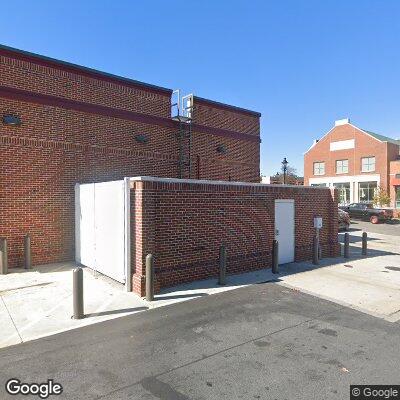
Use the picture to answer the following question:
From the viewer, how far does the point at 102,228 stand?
33.0ft

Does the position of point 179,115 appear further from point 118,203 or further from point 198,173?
point 118,203

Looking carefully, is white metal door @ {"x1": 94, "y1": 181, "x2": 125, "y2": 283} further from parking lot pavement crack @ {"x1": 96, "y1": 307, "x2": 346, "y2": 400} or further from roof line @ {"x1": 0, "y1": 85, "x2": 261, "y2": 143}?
parking lot pavement crack @ {"x1": 96, "y1": 307, "x2": 346, "y2": 400}

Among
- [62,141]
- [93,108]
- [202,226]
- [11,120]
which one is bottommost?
[202,226]

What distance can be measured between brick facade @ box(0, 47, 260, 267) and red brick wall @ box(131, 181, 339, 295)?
4671 mm

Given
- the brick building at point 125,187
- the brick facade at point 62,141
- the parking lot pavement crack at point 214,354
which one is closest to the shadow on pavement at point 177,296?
the brick building at point 125,187

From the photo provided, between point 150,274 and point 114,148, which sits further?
point 114,148

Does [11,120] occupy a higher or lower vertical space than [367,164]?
lower

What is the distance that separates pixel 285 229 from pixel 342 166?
39.9 meters

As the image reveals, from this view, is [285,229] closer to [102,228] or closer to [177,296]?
[177,296]

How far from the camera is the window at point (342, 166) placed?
154ft

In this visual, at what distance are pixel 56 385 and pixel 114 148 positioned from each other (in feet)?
32.7

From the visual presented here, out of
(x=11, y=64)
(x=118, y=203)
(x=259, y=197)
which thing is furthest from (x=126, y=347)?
(x=11, y=64)

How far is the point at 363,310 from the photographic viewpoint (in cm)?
730

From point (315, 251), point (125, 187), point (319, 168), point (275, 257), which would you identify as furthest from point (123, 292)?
point (319, 168)
